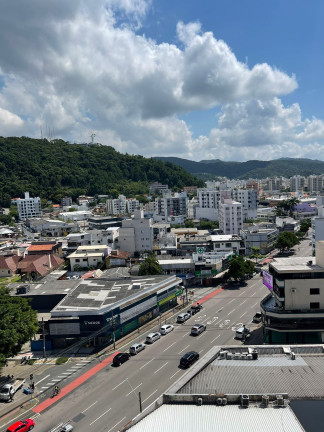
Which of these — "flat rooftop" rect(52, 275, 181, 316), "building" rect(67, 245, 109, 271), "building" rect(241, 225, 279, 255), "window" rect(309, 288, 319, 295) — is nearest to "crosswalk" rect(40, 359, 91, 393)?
"flat rooftop" rect(52, 275, 181, 316)

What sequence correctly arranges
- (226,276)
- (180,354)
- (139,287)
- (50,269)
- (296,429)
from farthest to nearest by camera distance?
1. (50,269)
2. (226,276)
3. (139,287)
4. (180,354)
5. (296,429)

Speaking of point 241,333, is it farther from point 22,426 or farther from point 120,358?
point 22,426

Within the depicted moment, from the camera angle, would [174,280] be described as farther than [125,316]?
Yes

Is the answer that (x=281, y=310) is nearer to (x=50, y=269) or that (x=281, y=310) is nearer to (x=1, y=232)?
(x=50, y=269)

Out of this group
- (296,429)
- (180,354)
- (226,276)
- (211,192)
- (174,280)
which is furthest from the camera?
(211,192)

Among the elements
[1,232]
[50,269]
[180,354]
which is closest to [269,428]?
[180,354]

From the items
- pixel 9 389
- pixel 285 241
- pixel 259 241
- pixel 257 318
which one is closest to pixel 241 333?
pixel 257 318

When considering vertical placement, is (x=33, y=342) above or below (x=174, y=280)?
below
